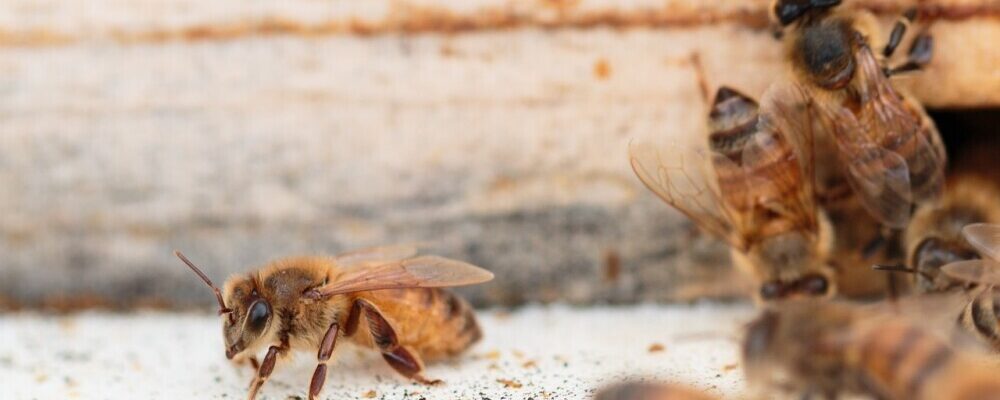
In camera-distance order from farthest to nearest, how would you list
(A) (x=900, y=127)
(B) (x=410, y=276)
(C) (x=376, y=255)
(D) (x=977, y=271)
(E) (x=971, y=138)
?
(E) (x=971, y=138)
(C) (x=376, y=255)
(A) (x=900, y=127)
(B) (x=410, y=276)
(D) (x=977, y=271)

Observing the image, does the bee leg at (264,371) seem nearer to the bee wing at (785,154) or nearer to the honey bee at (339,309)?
the honey bee at (339,309)

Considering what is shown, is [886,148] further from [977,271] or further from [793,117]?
[977,271]

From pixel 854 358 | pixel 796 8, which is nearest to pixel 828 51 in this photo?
pixel 796 8

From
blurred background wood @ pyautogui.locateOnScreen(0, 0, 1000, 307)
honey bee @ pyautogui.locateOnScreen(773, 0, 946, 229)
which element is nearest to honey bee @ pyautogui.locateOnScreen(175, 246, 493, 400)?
blurred background wood @ pyautogui.locateOnScreen(0, 0, 1000, 307)

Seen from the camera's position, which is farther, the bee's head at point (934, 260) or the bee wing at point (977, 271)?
the bee's head at point (934, 260)

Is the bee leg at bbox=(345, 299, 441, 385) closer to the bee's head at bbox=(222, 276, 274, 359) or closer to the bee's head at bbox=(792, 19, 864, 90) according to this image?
the bee's head at bbox=(222, 276, 274, 359)

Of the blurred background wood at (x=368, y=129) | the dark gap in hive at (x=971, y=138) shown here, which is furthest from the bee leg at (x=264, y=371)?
the dark gap in hive at (x=971, y=138)
